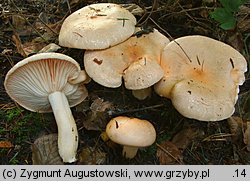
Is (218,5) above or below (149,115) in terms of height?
above

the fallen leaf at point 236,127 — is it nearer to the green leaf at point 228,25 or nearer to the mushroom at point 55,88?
the green leaf at point 228,25

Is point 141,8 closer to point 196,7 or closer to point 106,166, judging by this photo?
point 196,7

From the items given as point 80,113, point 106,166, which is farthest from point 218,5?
point 106,166

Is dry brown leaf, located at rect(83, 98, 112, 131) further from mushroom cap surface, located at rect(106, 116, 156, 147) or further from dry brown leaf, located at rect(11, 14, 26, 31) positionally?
dry brown leaf, located at rect(11, 14, 26, 31)

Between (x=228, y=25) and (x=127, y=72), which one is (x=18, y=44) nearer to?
(x=127, y=72)

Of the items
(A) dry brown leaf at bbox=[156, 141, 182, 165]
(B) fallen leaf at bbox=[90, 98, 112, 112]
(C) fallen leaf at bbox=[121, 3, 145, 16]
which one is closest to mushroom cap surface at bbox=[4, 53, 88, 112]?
(B) fallen leaf at bbox=[90, 98, 112, 112]

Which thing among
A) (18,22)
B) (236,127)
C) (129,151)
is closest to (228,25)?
(236,127)
